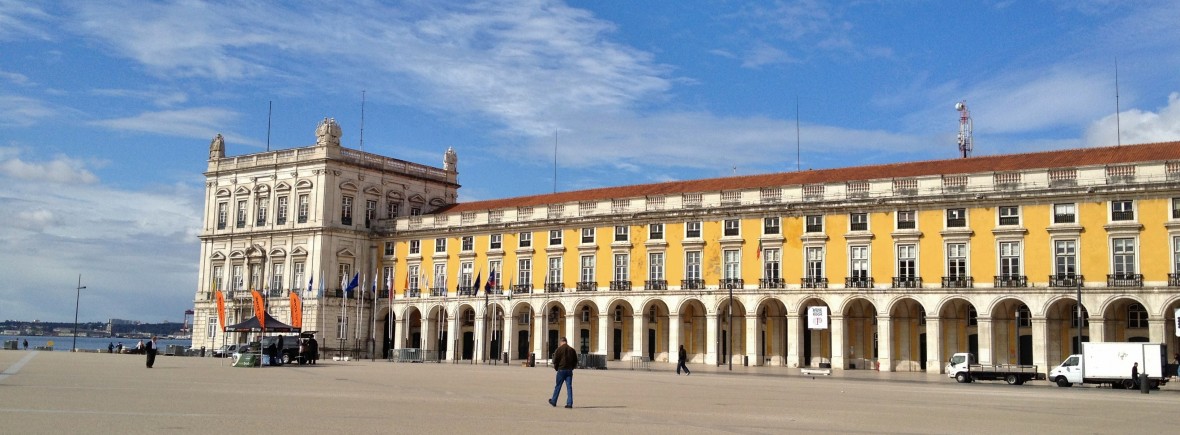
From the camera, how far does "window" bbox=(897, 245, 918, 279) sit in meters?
54.3

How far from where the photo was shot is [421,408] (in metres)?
21.1

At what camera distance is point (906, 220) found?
54.5 meters

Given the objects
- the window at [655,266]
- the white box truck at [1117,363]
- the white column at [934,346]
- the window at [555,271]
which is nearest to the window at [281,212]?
the window at [555,271]

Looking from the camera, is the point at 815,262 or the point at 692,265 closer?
the point at 815,262

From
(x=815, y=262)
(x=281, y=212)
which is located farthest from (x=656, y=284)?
(x=281, y=212)

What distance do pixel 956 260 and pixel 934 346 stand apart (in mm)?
4078

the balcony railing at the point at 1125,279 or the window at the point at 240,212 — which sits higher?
the window at the point at 240,212

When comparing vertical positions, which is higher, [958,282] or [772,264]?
[772,264]

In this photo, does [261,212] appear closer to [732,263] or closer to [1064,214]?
[732,263]

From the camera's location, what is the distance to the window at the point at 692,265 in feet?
199

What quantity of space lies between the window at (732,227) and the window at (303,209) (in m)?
29.5

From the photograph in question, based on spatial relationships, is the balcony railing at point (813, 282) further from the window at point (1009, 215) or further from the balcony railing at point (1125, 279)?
the balcony railing at point (1125, 279)

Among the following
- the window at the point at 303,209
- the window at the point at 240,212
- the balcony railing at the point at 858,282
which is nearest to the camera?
the balcony railing at the point at 858,282

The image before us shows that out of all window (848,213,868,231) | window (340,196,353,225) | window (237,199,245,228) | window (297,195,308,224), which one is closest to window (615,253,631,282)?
window (848,213,868,231)
